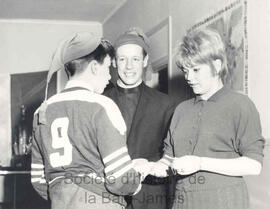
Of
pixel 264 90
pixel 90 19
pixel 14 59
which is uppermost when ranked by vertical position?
pixel 90 19

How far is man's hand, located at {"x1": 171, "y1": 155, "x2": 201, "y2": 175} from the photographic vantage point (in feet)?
5.29

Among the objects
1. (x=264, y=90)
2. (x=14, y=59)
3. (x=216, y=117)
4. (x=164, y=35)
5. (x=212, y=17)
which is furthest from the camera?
(x=14, y=59)

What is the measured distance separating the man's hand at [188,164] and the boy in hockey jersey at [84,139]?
0.54 ft

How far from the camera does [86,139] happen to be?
1.59m

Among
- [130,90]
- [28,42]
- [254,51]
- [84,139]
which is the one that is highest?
[28,42]

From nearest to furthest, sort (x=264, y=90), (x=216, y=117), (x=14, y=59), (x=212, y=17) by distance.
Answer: (x=216, y=117) → (x=264, y=90) → (x=212, y=17) → (x=14, y=59)

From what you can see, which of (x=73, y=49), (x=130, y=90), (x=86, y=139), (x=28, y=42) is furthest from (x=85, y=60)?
(x=28, y=42)

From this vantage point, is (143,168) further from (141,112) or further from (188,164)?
(141,112)

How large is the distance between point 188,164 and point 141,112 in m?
0.71

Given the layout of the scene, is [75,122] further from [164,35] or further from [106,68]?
[164,35]

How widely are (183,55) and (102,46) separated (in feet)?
1.06

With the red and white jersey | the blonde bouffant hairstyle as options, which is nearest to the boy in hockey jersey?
the red and white jersey

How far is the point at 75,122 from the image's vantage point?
1.59 metres

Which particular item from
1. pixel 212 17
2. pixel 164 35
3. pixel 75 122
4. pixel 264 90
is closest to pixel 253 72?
pixel 264 90
